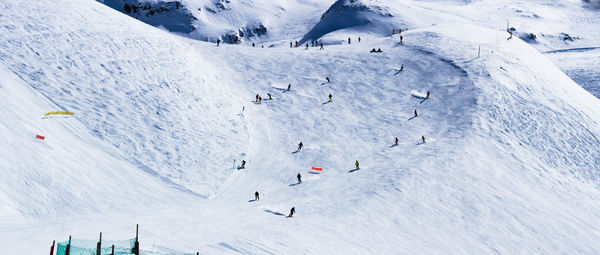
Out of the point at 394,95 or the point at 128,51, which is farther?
the point at 394,95

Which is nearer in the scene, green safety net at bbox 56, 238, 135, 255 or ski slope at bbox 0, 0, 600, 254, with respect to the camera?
green safety net at bbox 56, 238, 135, 255

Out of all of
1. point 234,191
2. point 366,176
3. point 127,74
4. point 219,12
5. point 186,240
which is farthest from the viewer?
point 219,12

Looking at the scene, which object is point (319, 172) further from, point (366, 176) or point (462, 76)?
point (462, 76)

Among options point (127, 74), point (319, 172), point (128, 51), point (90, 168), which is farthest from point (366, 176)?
point (128, 51)

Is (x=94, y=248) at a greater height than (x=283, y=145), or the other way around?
(x=283, y=145)

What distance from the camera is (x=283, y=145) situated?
4412 cm

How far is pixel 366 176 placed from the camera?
127ft

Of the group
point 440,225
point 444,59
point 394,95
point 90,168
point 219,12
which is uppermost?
point 219,12

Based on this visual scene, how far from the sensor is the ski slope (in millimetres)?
Result: 29250

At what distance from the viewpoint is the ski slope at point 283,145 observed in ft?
96.0

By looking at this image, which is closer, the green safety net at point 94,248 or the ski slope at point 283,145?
the green safety net at point 94,248

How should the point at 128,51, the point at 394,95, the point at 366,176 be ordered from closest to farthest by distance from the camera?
1. the point at 366,176
2. the point at 128,51
3. the point at 394,95

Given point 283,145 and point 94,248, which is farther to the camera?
point 283,145

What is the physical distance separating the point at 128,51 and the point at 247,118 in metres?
14.6
